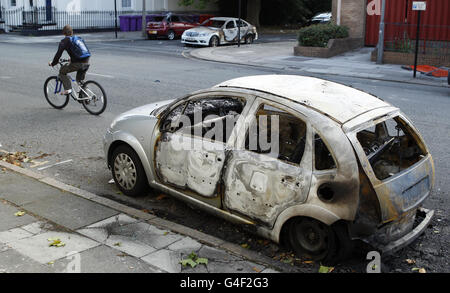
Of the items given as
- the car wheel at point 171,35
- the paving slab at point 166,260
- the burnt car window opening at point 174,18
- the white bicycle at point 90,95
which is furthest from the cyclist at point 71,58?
the burnt car window opening at point 174,18

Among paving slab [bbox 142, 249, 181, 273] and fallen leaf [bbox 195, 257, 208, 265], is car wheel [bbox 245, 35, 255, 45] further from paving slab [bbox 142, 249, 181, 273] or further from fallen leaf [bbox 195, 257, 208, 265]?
fallen leaf [bbox 195, 257, 208, 265]

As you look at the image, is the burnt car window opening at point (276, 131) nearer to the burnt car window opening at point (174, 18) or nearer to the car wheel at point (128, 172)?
the car wheel at point (128, 172)

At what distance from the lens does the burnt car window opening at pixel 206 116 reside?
5902 millimetres

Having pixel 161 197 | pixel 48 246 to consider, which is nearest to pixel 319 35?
pixel 161 197

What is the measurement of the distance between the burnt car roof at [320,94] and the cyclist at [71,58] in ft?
19.7

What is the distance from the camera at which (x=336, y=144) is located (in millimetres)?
4688

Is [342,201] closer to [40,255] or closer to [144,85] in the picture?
[40,255]

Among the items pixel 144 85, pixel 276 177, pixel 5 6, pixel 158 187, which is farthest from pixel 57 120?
pixel 5 6

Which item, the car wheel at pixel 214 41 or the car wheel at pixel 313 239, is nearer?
the car wheel at pixel 313 239

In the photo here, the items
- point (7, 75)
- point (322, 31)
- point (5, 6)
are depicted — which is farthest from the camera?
point (5, 6)

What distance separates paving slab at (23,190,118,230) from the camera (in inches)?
227

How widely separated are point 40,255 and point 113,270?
0.76 meters

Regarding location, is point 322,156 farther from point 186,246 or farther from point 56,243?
point 56,243
